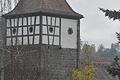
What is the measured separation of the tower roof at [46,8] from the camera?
1288 inches

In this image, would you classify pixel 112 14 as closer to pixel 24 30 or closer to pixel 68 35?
pixel 24 30

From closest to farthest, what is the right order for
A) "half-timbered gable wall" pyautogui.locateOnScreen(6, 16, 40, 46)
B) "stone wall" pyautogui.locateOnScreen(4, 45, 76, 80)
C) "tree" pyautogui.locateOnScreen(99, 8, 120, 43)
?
"tree" pyautogui.locateOnScreen(99, 8, 120, 43) < "stone wall" pyautogui.locateOnScreen(4, 45, 76, 80) < "half-timbered gable wall" pyautogui.locateOnScreen(6, 16, 40, 46)

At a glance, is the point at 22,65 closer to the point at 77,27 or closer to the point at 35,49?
the point at 35,49

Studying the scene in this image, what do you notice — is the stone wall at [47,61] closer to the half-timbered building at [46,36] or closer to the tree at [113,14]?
the half-timbered building at [46,36]

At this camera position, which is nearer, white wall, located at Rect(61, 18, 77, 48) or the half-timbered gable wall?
the half-timbered gable wall

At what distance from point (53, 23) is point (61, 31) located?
2.62 feet

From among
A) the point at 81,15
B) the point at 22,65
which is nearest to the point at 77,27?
the point at 81,15

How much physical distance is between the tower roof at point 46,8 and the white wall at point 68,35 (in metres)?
0.54

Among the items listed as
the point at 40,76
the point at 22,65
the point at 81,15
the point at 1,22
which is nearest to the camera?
the point at 22,65

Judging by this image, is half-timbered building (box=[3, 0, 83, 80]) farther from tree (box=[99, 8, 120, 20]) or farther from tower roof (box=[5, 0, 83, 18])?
tree (box=[99, 8, 120, 20])

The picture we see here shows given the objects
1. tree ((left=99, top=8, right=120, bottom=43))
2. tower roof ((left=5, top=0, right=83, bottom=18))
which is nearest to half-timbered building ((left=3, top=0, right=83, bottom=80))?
tower roof ((left=5, top=0, right=83, bottom=18))

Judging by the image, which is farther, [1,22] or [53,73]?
[1,22]

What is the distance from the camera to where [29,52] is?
32.9m

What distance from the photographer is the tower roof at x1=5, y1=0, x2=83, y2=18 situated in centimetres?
3272
